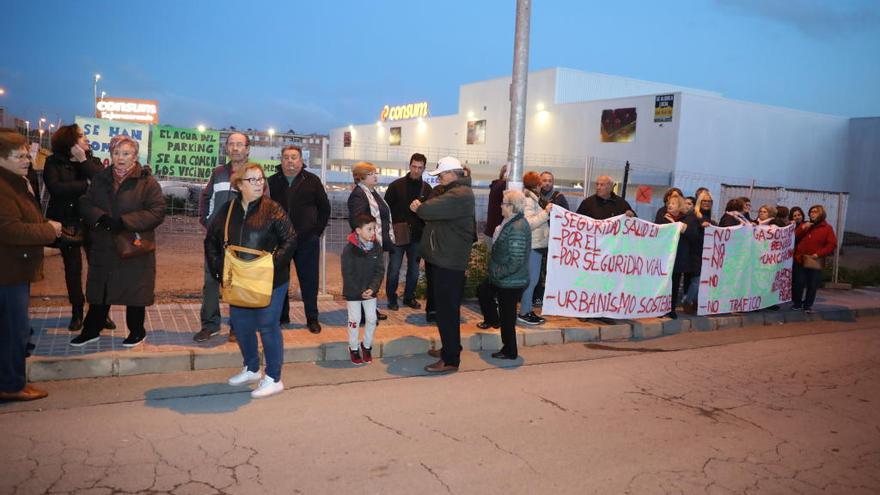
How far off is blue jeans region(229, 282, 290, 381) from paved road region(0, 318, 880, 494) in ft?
1.07

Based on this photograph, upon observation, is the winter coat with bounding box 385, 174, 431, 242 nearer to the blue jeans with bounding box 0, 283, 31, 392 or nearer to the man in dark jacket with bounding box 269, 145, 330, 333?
the man in dark jacket with bounding box 269, 145, 330, 333

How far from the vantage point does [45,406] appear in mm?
4902

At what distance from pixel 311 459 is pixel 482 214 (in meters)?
22.2

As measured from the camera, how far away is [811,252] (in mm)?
11297

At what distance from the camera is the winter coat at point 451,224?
20.1ft

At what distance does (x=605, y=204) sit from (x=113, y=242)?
6.25 meters

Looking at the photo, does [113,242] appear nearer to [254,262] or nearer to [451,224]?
[254,262]

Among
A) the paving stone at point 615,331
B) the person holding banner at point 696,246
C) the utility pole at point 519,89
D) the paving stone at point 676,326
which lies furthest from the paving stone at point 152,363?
the person holding banner at point 696,246

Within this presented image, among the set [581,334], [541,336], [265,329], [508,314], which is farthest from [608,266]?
[265,329]

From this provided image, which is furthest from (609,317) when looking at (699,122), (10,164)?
(699,122)

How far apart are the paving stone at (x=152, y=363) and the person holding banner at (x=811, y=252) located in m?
10.2

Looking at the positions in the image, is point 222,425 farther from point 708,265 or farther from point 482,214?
point 482,214

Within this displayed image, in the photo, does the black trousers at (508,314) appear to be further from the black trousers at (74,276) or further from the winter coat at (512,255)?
the black trousers at (74,276)

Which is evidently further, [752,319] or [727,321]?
[752,319]
